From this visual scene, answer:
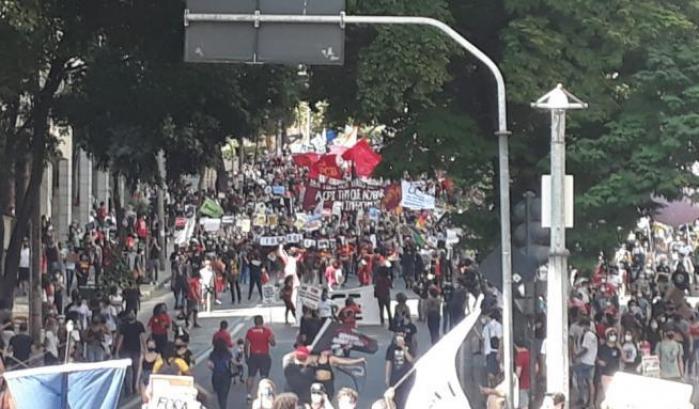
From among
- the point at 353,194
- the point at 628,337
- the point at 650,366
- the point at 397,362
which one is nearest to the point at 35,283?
the point at 397,362

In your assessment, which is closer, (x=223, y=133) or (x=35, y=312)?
(x=35, y=312)

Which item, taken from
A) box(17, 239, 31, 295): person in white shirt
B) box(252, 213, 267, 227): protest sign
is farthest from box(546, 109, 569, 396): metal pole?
box(252, 213, 267, 227): protest sign

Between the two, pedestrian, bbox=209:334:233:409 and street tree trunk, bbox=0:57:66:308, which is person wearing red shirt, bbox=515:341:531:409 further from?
street tree trunk, bbox=0:57:66:308

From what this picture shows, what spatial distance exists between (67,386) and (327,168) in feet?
137

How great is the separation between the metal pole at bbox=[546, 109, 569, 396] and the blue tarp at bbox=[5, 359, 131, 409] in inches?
165

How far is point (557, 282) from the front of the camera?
15.1 m

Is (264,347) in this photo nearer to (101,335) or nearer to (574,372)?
(101,335)

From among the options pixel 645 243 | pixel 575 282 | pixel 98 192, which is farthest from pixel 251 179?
pixel 575 282

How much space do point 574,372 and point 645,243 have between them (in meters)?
29.7

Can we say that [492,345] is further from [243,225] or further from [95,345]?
[243,225]

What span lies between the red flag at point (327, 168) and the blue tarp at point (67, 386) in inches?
1627

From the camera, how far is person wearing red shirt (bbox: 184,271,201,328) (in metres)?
33.9

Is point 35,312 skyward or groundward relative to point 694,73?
groundward

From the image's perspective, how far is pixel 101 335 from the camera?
24.0 m
